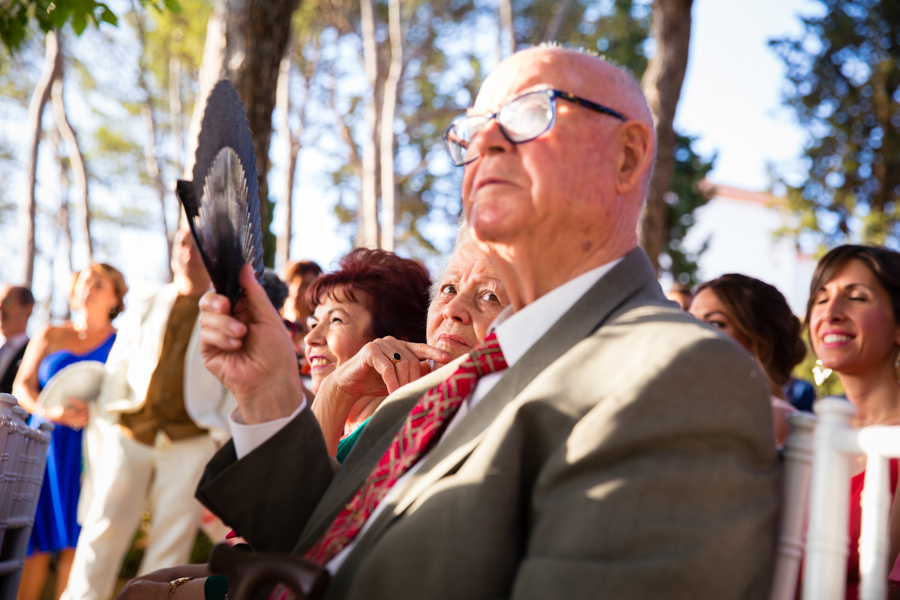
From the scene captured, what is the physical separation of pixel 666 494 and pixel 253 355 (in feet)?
3.10

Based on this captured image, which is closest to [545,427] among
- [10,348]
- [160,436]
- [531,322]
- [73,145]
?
[531,322]

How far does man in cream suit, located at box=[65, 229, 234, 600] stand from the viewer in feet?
16.9

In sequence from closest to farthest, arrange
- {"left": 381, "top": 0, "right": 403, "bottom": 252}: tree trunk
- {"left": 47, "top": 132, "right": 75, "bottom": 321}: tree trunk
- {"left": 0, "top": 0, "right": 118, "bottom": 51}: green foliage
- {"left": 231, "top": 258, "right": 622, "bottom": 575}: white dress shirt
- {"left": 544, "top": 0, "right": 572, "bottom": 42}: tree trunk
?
{"left": 231, "top": 258, "right": 622, "bottom": 575}: white dress shirt → {"left": 0, "top": 0, "right": 118, "bottom": 51}: green foliage → {"left": 381, "top": 0, "right": 403, "bottom": 252}: tree trunk → {"left": 544, "top": 0, "right": 572, "bottom": 42}: tree trunk → {"left": 47, "top": 132, "right": 75, "bottom": 321}: tree trunk

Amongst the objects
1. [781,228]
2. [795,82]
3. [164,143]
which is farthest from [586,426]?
[164,143]

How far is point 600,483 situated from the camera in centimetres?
122

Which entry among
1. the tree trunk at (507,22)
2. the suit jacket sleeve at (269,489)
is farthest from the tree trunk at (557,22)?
the suit jacket sleeve at (269,489)

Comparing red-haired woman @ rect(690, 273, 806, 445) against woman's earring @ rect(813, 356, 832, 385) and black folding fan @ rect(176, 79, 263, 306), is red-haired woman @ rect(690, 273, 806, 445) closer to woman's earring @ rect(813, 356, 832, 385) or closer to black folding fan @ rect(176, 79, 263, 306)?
woman's earring @ rect(813, 356, 832, 385)

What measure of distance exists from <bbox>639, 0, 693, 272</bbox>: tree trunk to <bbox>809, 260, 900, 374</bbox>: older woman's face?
3.80 meters

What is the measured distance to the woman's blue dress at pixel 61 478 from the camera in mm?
5688

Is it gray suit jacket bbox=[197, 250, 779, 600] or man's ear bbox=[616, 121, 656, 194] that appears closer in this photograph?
gray suit jacket bbox=[197, 250, 779, 600]

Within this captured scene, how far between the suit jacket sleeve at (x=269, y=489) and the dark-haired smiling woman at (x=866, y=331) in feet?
7.51

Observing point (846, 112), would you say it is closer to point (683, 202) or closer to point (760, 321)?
point (683, 202)

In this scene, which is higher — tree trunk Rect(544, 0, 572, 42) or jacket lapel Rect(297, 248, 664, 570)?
tree trunk Rect(544, 0, 572, 42)

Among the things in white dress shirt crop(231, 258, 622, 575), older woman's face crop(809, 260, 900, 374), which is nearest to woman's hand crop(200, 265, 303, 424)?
white dress shirt crop(231, 258, 622, 575)
